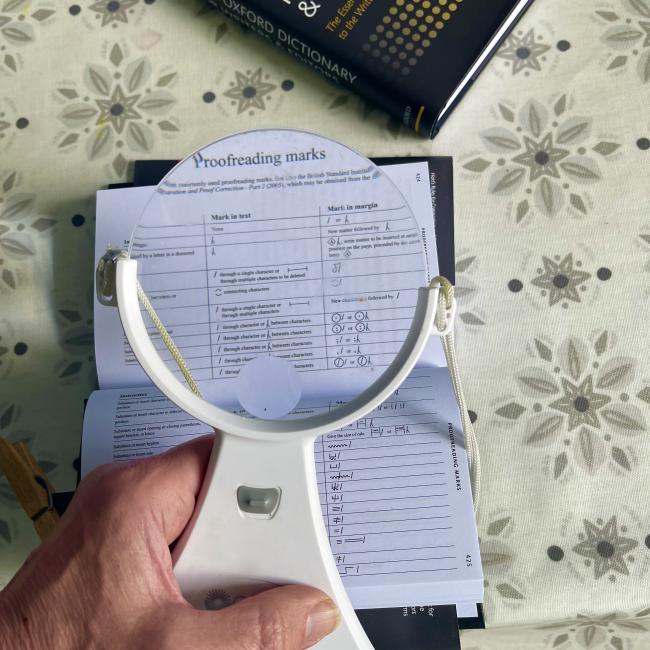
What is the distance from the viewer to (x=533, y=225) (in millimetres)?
663

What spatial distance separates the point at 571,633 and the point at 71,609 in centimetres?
42

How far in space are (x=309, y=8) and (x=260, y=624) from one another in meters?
0.54

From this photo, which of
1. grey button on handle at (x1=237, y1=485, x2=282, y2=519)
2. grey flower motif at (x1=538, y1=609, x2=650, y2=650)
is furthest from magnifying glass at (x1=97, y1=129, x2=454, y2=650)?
grey flower motif at (x1=538, y1=609, x2=650, y2=650)

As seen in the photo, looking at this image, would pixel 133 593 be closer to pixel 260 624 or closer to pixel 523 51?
pixel 260 624

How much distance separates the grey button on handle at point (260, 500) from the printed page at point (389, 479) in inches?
3.0

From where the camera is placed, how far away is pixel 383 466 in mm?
595

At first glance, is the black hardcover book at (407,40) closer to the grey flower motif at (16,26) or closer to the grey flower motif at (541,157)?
the grey flower motif at (541,157)

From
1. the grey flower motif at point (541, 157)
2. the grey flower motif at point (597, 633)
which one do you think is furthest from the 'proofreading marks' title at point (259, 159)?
the grey flower motif at point (597, 633)

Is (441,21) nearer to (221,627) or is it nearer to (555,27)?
(555,27)

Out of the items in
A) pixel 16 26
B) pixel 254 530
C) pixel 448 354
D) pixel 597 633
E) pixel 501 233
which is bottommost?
pixel 597 633

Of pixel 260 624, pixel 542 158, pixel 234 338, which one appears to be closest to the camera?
pixel 260 624

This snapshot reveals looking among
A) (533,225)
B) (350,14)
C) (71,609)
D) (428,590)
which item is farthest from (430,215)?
(71,609)

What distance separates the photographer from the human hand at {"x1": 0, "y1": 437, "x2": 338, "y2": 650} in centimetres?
47

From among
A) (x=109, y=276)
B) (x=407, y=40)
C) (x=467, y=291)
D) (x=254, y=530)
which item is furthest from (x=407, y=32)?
(x=254, y=530)
